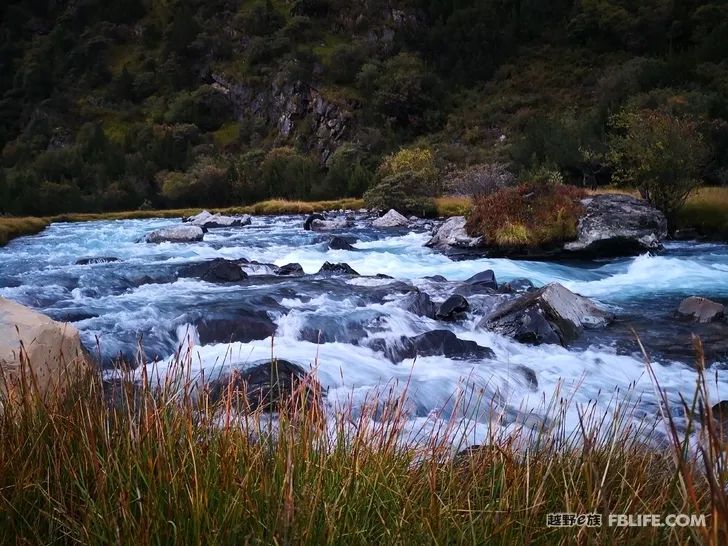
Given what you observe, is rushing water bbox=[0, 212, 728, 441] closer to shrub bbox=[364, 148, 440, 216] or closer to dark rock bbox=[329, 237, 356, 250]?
dark rock bbox=[329, 237, 356, 250]

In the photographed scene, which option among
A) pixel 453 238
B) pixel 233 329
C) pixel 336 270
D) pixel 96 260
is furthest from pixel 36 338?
pixel 453 238

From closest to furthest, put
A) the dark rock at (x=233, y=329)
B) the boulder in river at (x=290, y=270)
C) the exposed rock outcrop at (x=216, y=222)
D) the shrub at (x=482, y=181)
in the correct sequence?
the dark rock at (x=233, y=329), the boulder in river at (x=290, y=270), the exposed rock outcrop at (x=216, y=222), the shrub at (x=482, y=181)

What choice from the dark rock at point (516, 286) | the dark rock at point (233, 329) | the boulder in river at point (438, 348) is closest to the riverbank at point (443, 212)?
the dark rock at point (516, 286)

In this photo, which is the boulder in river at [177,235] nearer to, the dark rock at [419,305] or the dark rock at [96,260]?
the dark rock at [96,260]

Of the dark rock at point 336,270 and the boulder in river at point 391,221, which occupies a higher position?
the dark rock at point 336,270

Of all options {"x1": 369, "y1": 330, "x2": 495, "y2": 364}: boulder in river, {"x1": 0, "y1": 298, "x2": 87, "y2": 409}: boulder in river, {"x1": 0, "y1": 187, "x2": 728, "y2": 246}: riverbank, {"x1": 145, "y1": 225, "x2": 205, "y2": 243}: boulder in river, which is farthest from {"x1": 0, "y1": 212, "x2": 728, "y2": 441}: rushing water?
{"x1": 145, "y1": 225, "x2": 205, "y2": 243}: boulder in river

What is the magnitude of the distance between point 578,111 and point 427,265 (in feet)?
148

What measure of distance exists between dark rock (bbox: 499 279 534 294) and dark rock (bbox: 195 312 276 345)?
16.3 ft

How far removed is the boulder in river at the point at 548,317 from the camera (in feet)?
27.2

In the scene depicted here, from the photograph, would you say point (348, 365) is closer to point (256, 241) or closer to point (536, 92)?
point (256, 241)

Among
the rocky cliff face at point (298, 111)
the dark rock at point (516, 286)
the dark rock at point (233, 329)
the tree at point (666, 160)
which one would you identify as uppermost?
the rocky cliff face at point (298, 111)

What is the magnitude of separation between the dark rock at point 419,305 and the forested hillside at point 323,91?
2174 cm

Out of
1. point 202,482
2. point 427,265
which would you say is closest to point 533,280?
point 427,265

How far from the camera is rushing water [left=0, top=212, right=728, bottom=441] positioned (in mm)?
6344
